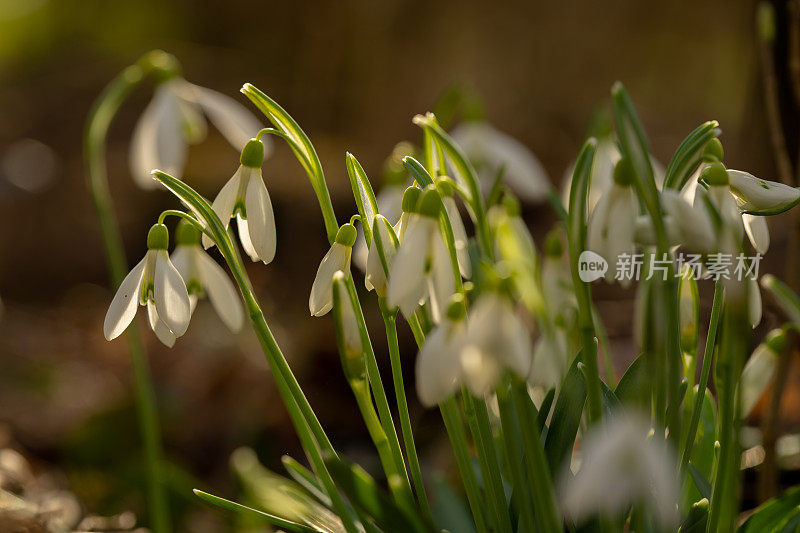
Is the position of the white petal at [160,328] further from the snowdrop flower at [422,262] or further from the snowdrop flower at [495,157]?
the snowdrop flower at [495,157]

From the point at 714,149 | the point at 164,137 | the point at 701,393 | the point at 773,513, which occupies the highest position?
the point at 164,137

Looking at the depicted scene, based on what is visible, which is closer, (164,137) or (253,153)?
(253,153)

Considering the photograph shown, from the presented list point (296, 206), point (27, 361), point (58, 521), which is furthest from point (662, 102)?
point (58, 521)

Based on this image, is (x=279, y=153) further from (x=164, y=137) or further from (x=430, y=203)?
(x=430, y=203)

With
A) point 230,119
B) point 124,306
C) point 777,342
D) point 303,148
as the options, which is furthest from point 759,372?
point 230,119

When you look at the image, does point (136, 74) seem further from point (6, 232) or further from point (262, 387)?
point (6, 232)

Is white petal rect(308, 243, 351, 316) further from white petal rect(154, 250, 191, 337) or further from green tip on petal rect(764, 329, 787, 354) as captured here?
green tip on petal rect(764, 329, 787, 354)

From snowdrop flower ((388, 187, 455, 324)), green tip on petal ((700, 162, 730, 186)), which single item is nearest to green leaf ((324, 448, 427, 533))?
snowdrop flower ((388, 187, 455, 324))
